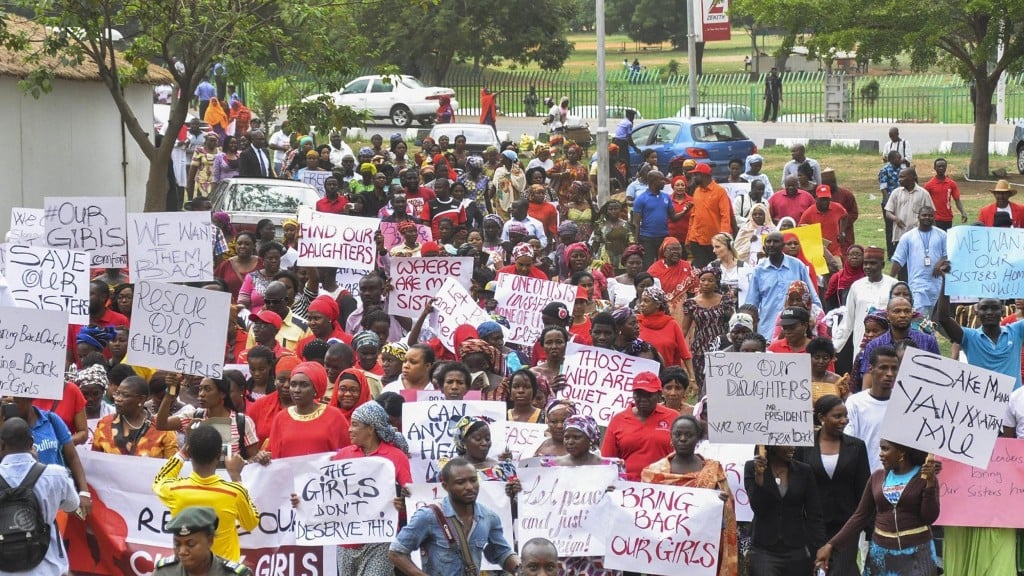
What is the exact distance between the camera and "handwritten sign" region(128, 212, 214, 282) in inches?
506

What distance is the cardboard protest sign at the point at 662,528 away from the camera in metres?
8.24

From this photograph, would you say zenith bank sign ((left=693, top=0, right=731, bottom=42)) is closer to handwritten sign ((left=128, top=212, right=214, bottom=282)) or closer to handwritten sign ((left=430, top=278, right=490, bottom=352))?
handwritten sign ((left=128, top=212, right=214, bottom=282))

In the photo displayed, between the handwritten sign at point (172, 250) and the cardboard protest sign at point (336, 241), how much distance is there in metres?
1.21

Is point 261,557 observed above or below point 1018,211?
below

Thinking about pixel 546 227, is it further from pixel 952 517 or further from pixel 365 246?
pixel 952 517

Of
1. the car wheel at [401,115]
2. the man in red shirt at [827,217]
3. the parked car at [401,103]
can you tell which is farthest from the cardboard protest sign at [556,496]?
the car wheel at [401,115]

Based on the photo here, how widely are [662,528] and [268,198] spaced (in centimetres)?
1368

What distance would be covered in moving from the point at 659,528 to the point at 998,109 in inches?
1447

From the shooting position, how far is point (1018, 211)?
16.6 meters

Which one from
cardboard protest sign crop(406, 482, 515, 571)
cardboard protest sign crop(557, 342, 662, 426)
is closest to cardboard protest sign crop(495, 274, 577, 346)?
cardboard protest sign crop(557, 342, 662, 426)

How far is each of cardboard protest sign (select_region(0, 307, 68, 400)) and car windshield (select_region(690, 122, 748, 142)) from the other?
819 inches

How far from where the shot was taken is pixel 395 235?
15.6m

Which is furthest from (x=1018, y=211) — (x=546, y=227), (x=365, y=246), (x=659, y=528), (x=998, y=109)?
(x=998, y=109)


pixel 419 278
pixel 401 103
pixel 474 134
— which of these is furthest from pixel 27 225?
pixel 401 103
